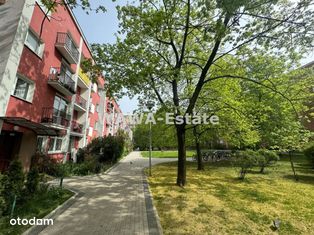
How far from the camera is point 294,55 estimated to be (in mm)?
9992

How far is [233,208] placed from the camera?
727cm

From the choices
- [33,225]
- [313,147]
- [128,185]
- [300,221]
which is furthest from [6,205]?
[313,147]

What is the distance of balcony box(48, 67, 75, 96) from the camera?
13.5m

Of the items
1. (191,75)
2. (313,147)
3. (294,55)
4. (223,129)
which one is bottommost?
(313,147)

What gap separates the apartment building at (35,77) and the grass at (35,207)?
69.5 inches

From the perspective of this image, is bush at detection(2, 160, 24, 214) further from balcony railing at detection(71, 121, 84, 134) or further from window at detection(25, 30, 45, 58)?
balcony railing at detection(71, 121, 84, 134)

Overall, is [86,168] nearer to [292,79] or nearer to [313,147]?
[313,147]

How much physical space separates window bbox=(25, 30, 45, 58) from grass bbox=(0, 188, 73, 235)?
8261 mm

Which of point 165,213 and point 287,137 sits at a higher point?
point 287,137

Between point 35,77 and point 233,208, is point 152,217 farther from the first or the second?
point 35,77

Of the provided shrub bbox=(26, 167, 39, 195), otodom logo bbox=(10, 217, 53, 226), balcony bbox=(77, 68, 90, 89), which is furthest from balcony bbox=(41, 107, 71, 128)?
otodom logo bbox=(10, 217, 53, 226)

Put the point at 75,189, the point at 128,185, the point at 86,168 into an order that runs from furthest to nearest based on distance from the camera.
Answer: the point at 86,168 < the point at 128,185 < the point at 75,189

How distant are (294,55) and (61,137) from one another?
57.5 feet

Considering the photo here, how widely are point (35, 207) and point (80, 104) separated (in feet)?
50.5
